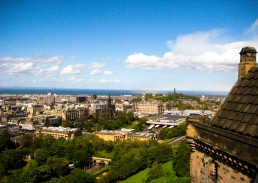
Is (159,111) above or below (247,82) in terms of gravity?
below

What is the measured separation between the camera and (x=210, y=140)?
754cm

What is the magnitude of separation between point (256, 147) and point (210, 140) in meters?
1.91

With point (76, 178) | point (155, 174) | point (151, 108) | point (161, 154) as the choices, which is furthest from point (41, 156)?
point (151, 108)

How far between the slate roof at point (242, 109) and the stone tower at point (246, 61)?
0.46ft

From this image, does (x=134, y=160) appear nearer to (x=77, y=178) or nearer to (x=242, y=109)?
(x=77, y=178)

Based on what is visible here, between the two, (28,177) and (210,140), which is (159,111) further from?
(210,140)

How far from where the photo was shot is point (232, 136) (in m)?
6.53

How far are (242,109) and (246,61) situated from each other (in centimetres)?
179

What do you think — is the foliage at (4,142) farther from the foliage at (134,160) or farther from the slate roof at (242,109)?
the slate roof at (242,109)

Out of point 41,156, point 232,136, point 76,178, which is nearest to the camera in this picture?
point 232,136

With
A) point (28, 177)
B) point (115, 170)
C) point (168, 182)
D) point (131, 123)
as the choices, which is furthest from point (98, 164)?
point (131, 123)

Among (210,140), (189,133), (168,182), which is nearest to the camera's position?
(210,140)

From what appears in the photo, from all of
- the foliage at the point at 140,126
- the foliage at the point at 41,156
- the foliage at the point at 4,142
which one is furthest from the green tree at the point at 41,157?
the foliage at the point at 140,126

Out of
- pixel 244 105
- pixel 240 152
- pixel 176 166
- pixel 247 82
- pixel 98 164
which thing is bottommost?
pixel 98 164
